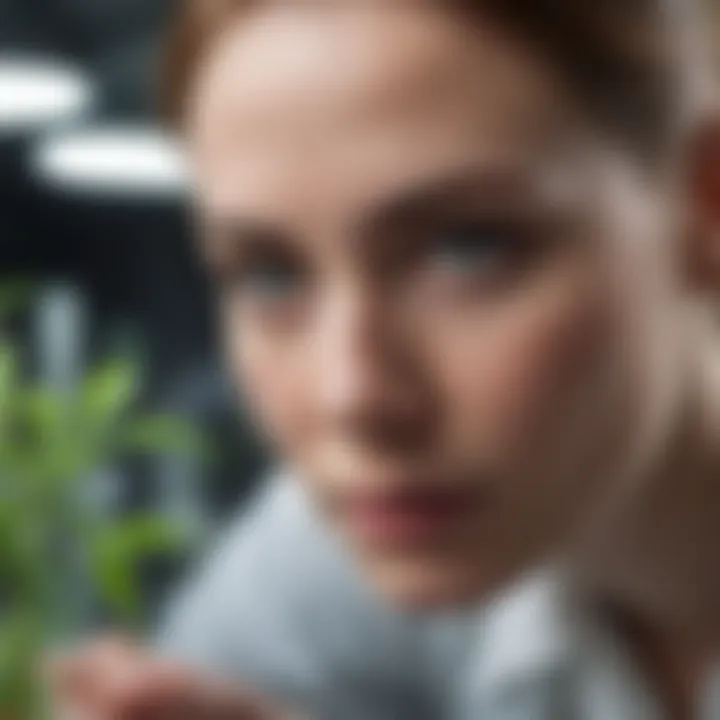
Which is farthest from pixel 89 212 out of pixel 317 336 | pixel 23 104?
pixel 317 336

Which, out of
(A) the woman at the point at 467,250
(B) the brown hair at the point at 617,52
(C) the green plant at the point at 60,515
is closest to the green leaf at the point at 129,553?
(C) the green plant at the point at 60,515

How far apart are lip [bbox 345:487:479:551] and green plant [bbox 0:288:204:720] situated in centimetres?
14

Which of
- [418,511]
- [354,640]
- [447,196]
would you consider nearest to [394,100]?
[447,196]

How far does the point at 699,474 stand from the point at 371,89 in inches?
8.7

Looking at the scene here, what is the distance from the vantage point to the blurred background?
0.74 m

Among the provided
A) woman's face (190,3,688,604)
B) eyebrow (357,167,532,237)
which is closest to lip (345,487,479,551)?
woman's face (190,3,688,604)

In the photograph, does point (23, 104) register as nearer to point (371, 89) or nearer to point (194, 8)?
point (194, 8)

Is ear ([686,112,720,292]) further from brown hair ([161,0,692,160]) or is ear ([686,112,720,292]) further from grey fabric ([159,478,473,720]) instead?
grey fabric ([159,478,473,720])

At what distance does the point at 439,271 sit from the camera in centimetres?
63

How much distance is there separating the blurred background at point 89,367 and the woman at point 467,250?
0.09m

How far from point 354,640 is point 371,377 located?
182mm

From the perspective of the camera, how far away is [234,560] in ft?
2.45

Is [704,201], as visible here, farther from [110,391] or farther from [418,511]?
[110,391]

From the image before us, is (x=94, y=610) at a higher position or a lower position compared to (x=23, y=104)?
lower
